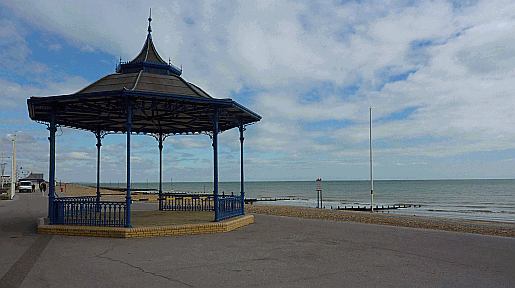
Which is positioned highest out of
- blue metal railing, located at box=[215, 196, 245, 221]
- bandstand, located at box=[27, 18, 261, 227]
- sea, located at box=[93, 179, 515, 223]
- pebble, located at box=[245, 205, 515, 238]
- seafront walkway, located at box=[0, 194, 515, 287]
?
bandstand, located at box=[27, 18, 261, 227]

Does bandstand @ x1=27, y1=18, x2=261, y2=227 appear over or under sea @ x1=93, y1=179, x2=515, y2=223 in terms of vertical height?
over

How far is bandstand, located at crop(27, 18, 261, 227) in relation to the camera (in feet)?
41.3

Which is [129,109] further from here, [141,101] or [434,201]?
[434,201]

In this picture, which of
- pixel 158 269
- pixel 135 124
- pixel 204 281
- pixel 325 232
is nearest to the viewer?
pixel 204 281

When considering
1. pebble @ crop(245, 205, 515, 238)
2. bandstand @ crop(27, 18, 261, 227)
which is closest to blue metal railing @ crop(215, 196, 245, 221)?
bandstand @ crop(27, 18, 261, 227)

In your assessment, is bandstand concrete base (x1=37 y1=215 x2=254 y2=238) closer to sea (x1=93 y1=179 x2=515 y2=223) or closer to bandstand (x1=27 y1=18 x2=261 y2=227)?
bandstand (x1=27 y1=18 x2=261 y2=227)

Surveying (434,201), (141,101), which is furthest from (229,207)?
(434,201)

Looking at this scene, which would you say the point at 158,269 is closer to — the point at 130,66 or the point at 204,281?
the point at 204,281

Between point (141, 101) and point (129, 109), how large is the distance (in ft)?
4.46

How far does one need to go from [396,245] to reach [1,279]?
932 cm

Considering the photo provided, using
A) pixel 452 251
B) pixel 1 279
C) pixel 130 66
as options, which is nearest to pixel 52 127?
pixel 130 66

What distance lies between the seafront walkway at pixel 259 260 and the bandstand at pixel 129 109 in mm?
1358

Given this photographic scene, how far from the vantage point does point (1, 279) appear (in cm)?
679

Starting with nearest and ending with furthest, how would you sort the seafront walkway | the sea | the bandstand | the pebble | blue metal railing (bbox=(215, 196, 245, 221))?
1. the seafront walkway
2. the bandstand
3. blue metal railing (bbox=(215, 196, 245, 221))
4. the pebble
5. the sea
